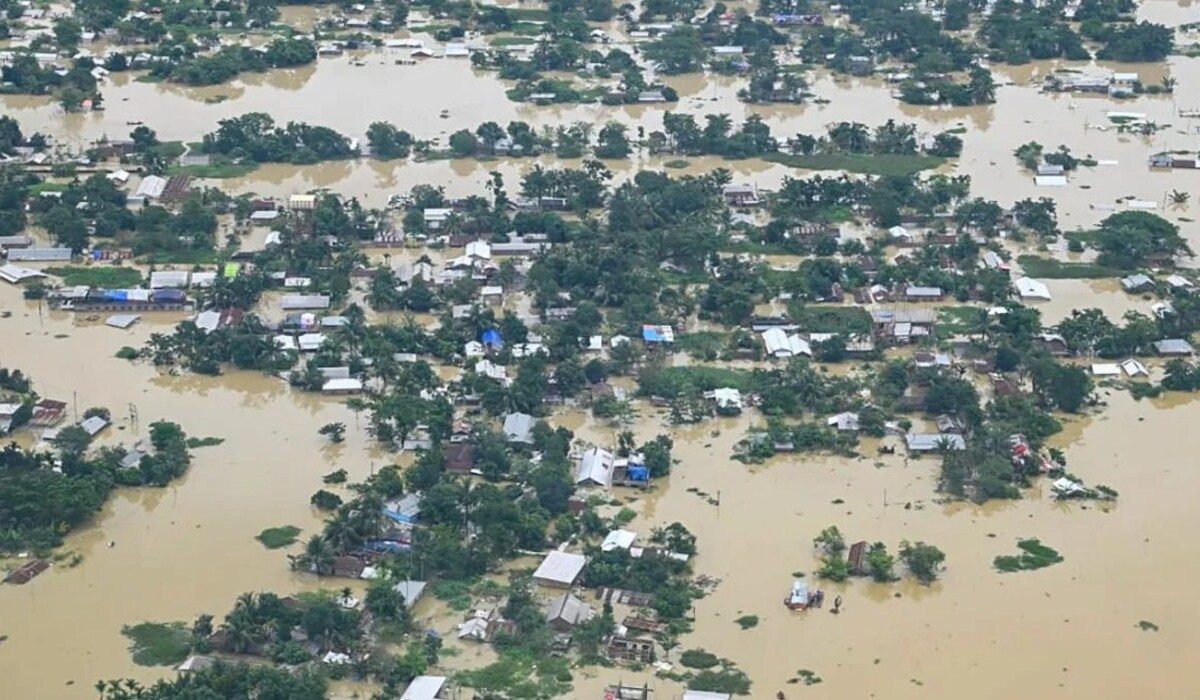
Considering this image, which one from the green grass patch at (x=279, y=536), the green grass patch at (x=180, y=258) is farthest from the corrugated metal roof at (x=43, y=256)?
the green grass patch at (x=279, y=536)

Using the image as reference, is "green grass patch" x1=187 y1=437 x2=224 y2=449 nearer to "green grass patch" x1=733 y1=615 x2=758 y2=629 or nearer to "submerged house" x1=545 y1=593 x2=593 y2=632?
"submerged house" x1=545 y1=593 x2=593 y2=632

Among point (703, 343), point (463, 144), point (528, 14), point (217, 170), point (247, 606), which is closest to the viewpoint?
point (247, 606)

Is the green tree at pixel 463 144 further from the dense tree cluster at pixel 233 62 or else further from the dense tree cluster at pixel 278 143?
the dense tree cluster at pixel 233 62

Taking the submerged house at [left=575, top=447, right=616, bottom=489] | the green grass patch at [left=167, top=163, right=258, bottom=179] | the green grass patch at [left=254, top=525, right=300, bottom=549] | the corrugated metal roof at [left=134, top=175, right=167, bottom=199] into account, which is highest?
the corrugated metal roof at [left=134, top=175, right=167, bottom=199]

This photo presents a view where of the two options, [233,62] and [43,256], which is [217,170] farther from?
[233,62]

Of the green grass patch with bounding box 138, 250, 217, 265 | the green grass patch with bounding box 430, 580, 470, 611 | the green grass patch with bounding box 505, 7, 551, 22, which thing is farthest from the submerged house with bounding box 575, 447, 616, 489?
the green grass patch with bounding box 505, 7, 551, 22

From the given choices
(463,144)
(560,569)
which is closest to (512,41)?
(463,144)
